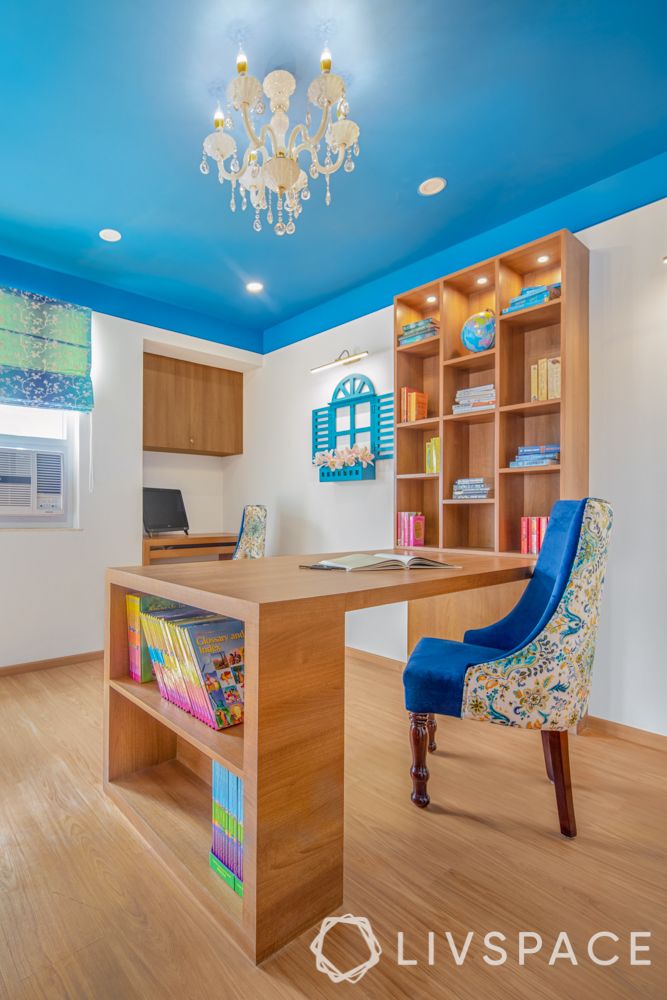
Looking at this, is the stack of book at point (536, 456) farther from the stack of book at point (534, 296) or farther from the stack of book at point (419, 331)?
the stack of book at point (419, 331)

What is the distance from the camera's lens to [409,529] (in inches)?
120

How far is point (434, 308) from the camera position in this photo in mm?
3232

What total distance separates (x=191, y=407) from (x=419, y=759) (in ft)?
12.0

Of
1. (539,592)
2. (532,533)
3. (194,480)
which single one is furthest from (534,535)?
(194,480)

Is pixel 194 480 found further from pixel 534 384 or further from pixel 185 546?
pixel 534 384

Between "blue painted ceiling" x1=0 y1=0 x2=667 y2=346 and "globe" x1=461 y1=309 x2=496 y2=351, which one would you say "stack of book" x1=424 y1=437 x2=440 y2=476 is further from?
"blue painted ceiling" x1=0 y1=0 x2=667 y2=346

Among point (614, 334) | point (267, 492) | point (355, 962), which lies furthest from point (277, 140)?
point (267, 492)

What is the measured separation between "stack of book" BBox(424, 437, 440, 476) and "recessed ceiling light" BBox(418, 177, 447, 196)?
4.31ft

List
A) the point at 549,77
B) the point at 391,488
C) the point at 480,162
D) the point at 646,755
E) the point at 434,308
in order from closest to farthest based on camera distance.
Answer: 1. the point at 549,77
2. the point at 646,755
3. the point at 480,162
4. the point at 434,308
5. the point at 391,488

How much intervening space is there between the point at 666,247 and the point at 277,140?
1.79 m

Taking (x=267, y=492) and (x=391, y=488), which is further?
(x=267, y=492)

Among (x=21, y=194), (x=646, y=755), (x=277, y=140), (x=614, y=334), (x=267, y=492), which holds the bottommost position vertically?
(x=646, y=755)

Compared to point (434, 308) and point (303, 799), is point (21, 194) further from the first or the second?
point (303, 799)

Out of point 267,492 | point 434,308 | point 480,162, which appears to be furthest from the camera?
point 267,492
